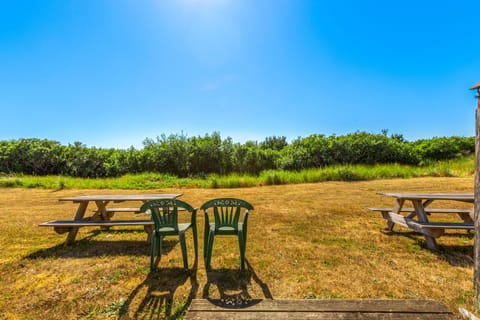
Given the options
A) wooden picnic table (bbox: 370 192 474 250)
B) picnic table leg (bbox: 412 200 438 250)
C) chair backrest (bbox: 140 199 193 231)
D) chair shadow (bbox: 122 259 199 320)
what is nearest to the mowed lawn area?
chair shadow (bbox: 122 259 199 320)

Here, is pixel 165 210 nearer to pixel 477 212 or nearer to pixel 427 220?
pixel 477 212

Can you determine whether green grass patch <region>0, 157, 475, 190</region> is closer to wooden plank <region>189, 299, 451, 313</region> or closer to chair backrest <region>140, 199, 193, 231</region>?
chair backrest <region>140, 199, 193, 231</region>

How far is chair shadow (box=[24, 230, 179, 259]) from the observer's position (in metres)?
3.51

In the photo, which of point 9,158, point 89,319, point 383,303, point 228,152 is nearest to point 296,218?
point 383,303

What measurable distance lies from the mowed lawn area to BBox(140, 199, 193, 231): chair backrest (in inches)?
23.6

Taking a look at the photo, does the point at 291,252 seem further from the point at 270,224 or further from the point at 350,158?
the point at 350,158

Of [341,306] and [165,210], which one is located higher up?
[165,210]

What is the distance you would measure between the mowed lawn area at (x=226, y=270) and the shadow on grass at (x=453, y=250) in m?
0.01

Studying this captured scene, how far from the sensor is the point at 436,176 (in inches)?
505

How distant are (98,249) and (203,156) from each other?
12.3m

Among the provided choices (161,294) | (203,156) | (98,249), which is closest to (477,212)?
(161,294)

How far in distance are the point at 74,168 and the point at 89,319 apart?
17809 millimetres

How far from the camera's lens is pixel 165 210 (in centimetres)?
306

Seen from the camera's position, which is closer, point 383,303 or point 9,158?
point 383,303
